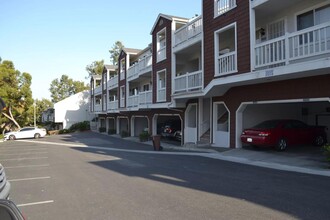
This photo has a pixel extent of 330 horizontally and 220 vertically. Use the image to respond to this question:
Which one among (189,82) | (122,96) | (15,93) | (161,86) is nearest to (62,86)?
(15,93)

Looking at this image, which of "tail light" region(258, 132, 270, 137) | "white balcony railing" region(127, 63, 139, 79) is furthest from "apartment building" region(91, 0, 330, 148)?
"white balcony railing" region(127, 63, 139, 79)

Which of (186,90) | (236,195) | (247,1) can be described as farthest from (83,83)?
(236,195)

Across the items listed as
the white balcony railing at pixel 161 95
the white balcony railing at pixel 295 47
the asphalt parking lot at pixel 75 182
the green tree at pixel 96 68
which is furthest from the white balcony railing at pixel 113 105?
the green tree at pixel 96 68

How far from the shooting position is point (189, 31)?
2056 cm

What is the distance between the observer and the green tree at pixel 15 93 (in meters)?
Result: 47.5

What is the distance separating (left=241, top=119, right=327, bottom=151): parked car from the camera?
577 inches

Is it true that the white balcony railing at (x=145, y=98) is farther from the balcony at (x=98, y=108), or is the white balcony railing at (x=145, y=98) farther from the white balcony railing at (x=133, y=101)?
the balcony at (x=98, y=108)

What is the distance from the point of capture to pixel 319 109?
18688 mm

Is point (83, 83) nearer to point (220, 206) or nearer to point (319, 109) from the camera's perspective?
point (319, 109)

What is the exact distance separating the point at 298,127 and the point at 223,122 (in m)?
4.44

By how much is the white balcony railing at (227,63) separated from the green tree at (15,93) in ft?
131

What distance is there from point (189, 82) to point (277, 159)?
8527 millimetres

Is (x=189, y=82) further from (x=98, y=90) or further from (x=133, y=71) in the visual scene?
(x=98, y=90)

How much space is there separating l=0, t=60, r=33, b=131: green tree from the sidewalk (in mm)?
40333
